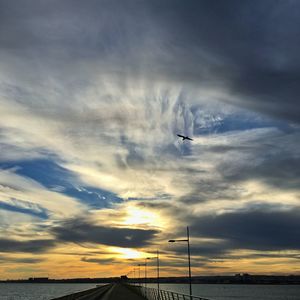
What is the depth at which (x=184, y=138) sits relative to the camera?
47219 mm

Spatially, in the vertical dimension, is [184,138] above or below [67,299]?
above

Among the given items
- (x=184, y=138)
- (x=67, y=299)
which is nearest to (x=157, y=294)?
(x=67, y=299)

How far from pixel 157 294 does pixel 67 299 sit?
11.2 metres

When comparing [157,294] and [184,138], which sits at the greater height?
[184,138]

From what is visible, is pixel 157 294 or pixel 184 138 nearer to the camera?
pixel 184 138

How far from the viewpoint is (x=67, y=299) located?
46156 mm

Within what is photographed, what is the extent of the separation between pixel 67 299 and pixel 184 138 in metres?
22.6

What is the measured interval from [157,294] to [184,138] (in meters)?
19.8

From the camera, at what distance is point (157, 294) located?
50625 millimetres

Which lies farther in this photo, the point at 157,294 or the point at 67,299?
the point at 157,294

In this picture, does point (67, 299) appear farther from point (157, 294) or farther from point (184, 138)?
point (184, 138)
